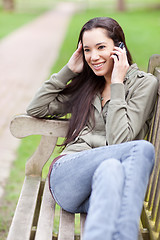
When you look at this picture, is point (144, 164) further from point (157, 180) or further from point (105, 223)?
point (157, 180)

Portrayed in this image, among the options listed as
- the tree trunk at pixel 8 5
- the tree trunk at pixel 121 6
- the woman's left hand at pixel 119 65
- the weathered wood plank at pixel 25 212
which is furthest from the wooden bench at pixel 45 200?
the tree trunk at pixel 8 5

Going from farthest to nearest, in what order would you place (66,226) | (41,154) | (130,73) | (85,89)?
(41,154)
(85,89)
(130,73)
(66,226)

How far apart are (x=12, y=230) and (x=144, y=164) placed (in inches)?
35.3

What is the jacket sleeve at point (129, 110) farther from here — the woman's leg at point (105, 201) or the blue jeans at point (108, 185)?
the woman's leg at point (105, 201)

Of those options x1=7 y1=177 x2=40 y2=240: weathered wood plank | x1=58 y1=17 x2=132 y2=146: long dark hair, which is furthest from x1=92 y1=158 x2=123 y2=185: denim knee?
x1=58 y1=17 x2=132 y2=146: long dark hair

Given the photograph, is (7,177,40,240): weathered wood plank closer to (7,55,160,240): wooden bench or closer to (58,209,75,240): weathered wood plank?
(7,55,160,240): wooden bench

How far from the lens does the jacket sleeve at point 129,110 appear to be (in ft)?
8.18

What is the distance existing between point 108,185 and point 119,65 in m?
0.96

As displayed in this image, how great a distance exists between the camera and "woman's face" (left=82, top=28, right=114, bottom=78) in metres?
2.64

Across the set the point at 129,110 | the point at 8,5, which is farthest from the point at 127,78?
the point at 8,5

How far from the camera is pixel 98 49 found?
8.72 feet

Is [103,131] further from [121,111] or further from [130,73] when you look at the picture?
[130,73]

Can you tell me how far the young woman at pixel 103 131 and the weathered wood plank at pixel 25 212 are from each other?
0.21 meters

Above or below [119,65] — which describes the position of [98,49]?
above
